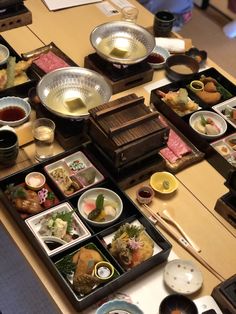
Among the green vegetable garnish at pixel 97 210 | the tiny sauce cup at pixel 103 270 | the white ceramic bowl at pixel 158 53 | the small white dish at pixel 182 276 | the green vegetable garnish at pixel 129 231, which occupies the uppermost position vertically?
the white ceramic bowl at pixel 158 53

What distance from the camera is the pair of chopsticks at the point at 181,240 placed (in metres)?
1.63

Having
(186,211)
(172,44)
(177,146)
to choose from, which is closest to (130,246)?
(186,211)

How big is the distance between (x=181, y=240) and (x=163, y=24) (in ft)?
4.48

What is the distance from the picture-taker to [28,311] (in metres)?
2.32

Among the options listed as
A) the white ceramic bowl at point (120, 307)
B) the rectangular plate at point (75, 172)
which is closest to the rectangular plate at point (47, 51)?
the rectangular plate at point (75, 172)

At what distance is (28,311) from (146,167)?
1.02 meters

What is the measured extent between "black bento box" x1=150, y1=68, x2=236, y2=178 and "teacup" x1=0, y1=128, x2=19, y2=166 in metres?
0.69

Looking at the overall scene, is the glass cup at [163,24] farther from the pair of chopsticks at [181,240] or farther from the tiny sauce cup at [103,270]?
the tiny sauce cup at [103,270]

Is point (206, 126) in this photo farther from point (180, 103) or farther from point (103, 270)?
point (103, 270)

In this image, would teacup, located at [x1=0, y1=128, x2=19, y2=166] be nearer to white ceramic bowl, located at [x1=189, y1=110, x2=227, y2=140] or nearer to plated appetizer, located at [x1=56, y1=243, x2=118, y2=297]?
plated appetizer, located at [x1=56, y1=243, x2=118, y2=297]

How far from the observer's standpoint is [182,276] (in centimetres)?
160

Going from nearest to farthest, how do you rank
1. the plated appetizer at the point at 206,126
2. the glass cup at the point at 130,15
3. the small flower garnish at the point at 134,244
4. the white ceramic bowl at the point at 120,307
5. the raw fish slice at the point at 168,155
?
the white ceramic bowl at the point at 120,307, the small flower garnish at the point at 134,244, the raw fish slice at the point at 168,155, the plated appetizer at the point at 206,126, the glass cup at the point at 130,15

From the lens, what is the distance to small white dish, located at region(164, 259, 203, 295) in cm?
157

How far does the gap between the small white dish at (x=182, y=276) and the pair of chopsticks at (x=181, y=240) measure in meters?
0.05
